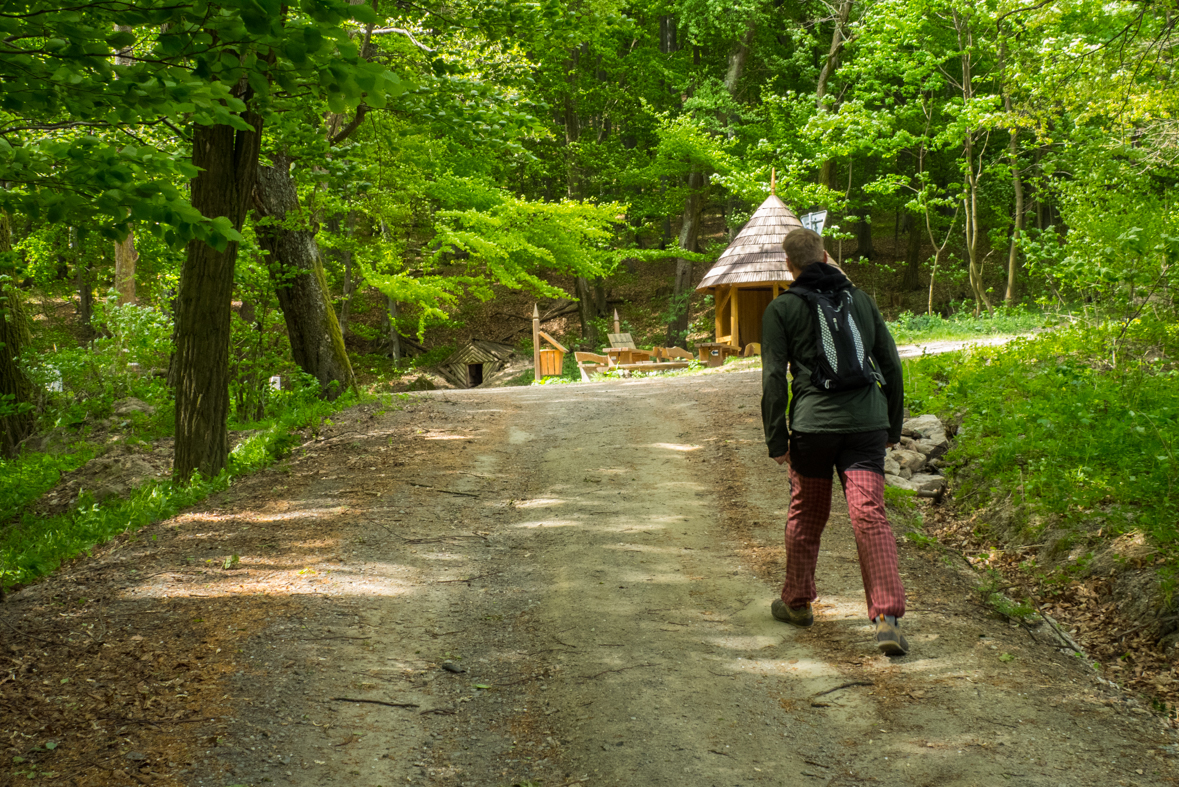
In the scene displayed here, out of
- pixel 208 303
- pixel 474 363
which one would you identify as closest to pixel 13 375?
pixel 208 303

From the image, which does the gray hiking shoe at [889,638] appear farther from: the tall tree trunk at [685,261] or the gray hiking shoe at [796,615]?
the tall tree trunk at [685,261]

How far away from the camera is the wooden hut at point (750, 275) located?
1834 cm

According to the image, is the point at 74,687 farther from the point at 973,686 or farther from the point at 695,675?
the point at 973,686

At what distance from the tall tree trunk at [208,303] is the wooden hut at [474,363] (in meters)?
19.5

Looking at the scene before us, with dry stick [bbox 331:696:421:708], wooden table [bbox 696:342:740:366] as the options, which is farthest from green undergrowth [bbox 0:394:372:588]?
wooden table [bbox 696:342:740:366]

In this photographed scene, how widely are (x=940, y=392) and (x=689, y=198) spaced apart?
19.2 meters

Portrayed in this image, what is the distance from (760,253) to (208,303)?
13.8m

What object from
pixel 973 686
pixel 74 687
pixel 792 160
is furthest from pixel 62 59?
pixel 792 160

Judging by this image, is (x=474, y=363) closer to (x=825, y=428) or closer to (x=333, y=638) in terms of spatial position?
(x=333, y=638)

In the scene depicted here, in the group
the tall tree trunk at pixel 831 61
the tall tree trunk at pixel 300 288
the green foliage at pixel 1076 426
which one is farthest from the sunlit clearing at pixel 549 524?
the tall tree trunk at pixel 831 61

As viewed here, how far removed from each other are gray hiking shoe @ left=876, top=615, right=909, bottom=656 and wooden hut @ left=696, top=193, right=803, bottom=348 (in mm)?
14554

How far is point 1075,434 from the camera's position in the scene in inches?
252

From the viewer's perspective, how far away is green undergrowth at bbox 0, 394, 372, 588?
5.90 m

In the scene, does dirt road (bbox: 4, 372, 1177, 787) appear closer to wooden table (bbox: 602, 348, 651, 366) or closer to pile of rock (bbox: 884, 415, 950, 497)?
pile of rock (bbox: 884, 415, 950, 497)
